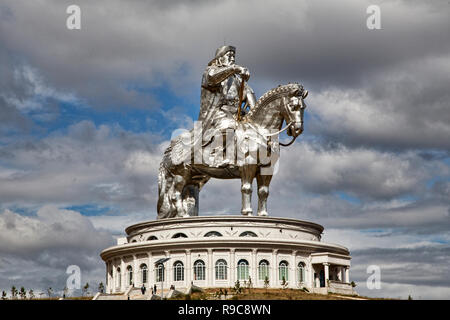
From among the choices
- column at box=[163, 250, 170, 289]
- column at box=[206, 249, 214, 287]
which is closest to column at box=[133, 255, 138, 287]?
column at box=[163, 250, 170, 289]

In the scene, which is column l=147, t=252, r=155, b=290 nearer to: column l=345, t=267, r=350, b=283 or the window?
the window

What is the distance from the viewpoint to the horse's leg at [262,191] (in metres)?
63.5

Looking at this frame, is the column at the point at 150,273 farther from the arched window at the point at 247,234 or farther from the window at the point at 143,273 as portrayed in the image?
the arched window at the point at 247,234

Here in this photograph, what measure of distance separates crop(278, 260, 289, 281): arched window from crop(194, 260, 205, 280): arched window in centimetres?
591

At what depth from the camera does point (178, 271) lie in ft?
204

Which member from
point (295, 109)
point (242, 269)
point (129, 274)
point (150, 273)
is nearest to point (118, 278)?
point (129, 274)

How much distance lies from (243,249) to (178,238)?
5196mm

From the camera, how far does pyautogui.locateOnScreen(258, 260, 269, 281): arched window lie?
61469 mm

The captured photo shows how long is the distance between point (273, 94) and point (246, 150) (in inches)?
192

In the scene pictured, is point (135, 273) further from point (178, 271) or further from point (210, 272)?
point (210, 272)

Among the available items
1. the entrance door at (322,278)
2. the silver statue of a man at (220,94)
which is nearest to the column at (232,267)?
the entrance door at (322,278)

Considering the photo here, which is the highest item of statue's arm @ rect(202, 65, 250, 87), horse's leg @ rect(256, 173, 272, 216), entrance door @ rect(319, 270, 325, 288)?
statue's arm @ rect(202, 65, 250, 87)

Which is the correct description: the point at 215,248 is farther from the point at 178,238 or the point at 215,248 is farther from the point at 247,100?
the point at 247,100
